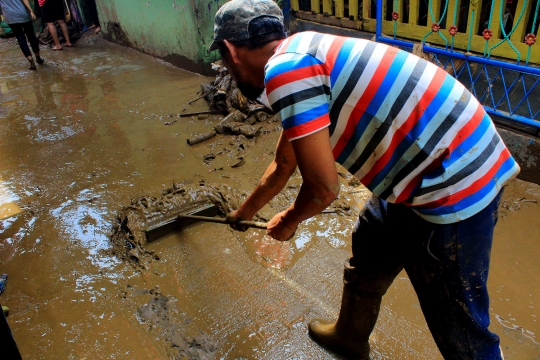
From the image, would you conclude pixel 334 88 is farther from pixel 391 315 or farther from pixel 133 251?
pixel 133 251

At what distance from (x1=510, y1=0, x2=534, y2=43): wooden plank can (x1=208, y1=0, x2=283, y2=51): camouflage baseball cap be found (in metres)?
2.94

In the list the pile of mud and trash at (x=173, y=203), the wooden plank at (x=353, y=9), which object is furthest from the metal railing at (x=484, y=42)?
the pile of mud and trash at (x=173, y=203)

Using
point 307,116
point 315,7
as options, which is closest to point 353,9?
point 315,7

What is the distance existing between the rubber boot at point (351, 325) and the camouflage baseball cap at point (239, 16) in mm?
1240

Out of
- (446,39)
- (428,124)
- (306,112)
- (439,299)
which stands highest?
(306,112)

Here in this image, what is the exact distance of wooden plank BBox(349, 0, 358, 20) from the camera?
16.5 ft

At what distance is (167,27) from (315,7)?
352 cm

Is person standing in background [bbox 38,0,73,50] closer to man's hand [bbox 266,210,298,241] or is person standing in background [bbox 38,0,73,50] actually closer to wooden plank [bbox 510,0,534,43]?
wooden plank [bbox 510,0,534,43]

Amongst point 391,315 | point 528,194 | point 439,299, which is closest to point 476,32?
point 528,194

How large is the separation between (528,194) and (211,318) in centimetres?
285

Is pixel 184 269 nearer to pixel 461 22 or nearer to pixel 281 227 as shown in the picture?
pixel 281 227

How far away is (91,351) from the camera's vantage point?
234 centimetres

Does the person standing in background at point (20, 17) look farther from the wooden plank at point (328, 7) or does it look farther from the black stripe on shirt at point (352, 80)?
the black stripe on shirt at point (352, 80)

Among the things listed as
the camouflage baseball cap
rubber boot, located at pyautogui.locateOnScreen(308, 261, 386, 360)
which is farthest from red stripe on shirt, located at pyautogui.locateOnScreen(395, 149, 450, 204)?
the camouflage baseball cap
